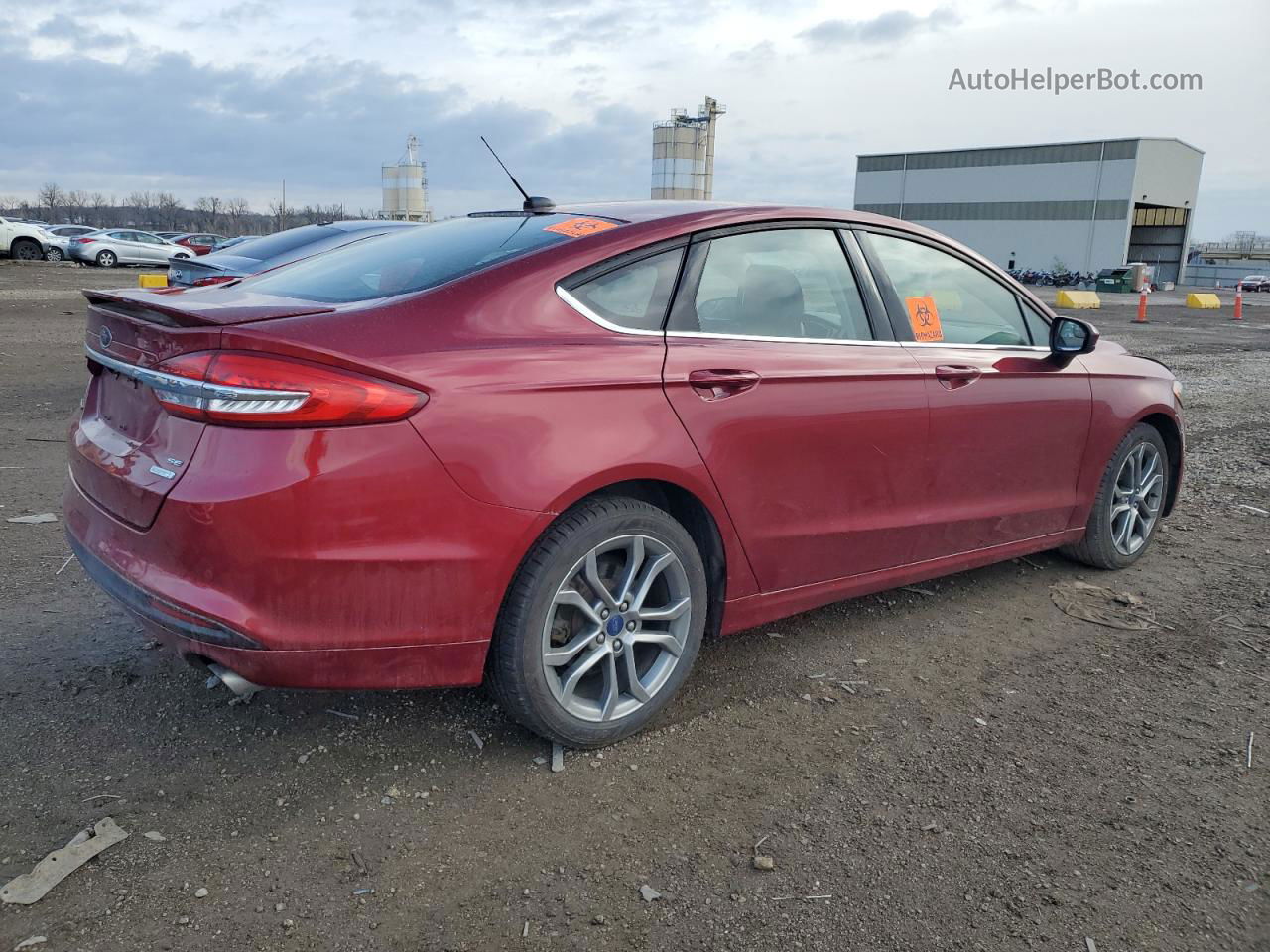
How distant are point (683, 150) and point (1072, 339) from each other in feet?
292

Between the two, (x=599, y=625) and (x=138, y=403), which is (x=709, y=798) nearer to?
(x=599, y=625)

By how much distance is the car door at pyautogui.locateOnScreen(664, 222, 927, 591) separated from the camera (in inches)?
122

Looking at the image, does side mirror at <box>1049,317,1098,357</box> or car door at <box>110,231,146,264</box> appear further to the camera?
car door at <box>110,231,146,264</box>

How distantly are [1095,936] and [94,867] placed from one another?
2382 mm

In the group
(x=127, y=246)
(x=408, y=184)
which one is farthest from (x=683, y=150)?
(x=127, y=246)

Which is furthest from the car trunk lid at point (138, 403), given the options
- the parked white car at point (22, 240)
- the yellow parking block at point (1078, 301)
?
the parked white car at point (22, 240)

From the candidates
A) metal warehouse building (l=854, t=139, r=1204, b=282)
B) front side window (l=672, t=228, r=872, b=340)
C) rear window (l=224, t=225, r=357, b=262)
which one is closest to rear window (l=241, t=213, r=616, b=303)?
front side window (l=672, t=228, r=872, b=340)

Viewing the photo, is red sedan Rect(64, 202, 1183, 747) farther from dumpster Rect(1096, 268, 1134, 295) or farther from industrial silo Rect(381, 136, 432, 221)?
industrial silo Rect(381, 136, 432, 221)

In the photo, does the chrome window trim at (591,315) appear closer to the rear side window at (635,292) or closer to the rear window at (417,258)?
the rear side window at (635,292)

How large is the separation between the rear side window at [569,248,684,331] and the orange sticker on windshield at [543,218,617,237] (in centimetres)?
18

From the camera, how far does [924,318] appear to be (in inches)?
152

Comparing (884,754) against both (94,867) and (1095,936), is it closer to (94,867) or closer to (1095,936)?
(1095,936)

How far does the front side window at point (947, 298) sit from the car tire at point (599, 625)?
1.46m

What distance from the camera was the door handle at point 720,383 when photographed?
3.04 meters
